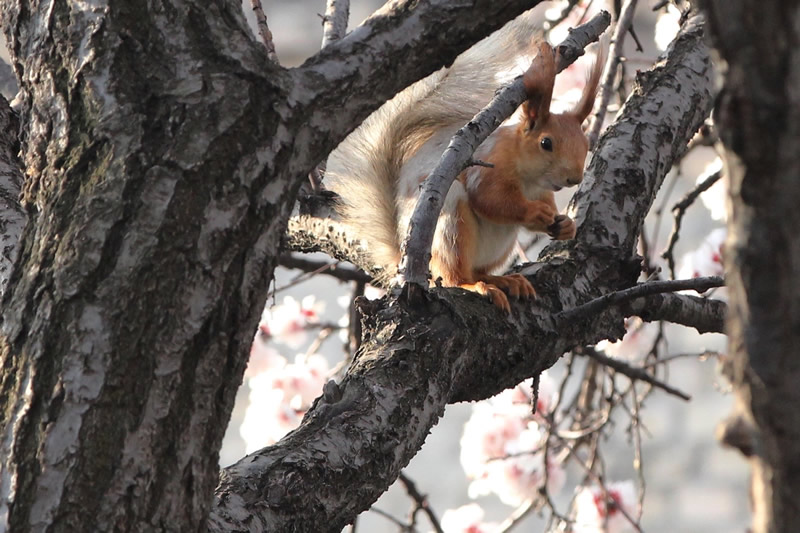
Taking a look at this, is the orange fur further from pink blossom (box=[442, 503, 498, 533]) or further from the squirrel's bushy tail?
pink blossom (box=[442, 503, 498, 533])

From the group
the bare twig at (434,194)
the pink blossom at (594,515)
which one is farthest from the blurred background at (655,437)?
the bare twig at (434,194)

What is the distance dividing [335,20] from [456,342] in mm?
809

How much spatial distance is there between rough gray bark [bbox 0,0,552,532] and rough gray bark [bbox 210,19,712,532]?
137 millimetres

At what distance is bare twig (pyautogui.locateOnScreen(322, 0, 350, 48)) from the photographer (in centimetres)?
174

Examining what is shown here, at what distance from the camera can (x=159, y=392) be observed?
0.82 m

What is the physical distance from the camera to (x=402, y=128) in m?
1.95

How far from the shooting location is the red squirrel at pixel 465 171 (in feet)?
5.80

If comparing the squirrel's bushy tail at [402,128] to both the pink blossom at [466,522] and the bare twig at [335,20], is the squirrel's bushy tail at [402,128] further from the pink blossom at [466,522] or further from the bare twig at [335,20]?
the pink blossom at [466,522]

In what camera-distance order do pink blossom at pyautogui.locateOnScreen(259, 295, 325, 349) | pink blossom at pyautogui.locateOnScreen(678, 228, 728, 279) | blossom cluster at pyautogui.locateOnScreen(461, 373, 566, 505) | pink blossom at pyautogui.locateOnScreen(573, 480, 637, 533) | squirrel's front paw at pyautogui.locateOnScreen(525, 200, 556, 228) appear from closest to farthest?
squirrel's front paw at pyautogui.locateOnScreen(525, 200, 556, 228) < pink blossom at pyautogui.locateOnScreen(573, 480, 637, 533) < pink blossom at pyautogui.locateOnScreen(678, 228, 728, 279) < blossom cluster at pyautogui.locateOnScreen(461, 373, 566, 505) < pink blossom at pyautogui.locateOnScreen(259, 295, 325, 349)

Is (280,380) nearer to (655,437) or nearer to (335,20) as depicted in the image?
(335,20)

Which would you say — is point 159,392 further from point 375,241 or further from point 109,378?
point 375,241

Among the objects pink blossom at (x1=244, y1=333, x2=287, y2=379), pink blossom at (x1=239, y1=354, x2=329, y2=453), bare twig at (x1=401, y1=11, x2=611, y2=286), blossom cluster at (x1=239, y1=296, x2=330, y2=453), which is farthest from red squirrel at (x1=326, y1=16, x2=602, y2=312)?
pink blossom at (x1=244, y1=333, x2=287, y2=379)

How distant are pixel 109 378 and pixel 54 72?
0.29 m

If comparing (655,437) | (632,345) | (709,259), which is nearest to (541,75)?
(709,259)
